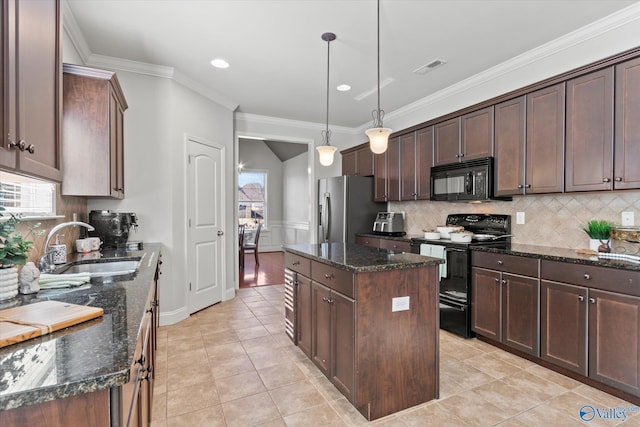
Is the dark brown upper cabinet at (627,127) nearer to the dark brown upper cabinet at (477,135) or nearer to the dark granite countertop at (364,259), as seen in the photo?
the dark brown upper cabinet at (477,135)

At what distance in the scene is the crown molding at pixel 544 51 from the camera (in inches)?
99.6

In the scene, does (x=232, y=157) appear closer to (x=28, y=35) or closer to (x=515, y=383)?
(x=28, y=35)

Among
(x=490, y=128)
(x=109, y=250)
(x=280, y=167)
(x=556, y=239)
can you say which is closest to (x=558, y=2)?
(x=490, y=128)

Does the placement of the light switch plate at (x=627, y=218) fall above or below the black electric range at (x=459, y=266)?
above

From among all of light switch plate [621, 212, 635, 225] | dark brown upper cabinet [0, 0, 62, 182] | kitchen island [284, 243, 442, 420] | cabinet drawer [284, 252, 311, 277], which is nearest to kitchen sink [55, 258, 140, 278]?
dark brown upper cabinet [0, 0, 62, 182]

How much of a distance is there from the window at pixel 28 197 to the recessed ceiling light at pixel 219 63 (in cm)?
194

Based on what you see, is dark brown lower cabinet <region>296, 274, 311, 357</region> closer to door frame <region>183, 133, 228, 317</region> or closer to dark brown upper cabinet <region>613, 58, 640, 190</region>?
door frame <region>183, 133, 228, 317</region>

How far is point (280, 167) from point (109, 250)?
7.14 m

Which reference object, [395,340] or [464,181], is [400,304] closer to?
[395,340]

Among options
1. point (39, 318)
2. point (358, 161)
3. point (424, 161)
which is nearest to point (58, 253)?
point (39, 318)

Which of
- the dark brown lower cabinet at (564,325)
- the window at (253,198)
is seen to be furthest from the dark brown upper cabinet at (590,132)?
the window at (253,198)

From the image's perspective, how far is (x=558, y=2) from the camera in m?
2.40

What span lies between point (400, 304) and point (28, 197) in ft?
7.91

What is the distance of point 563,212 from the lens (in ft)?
9.63
